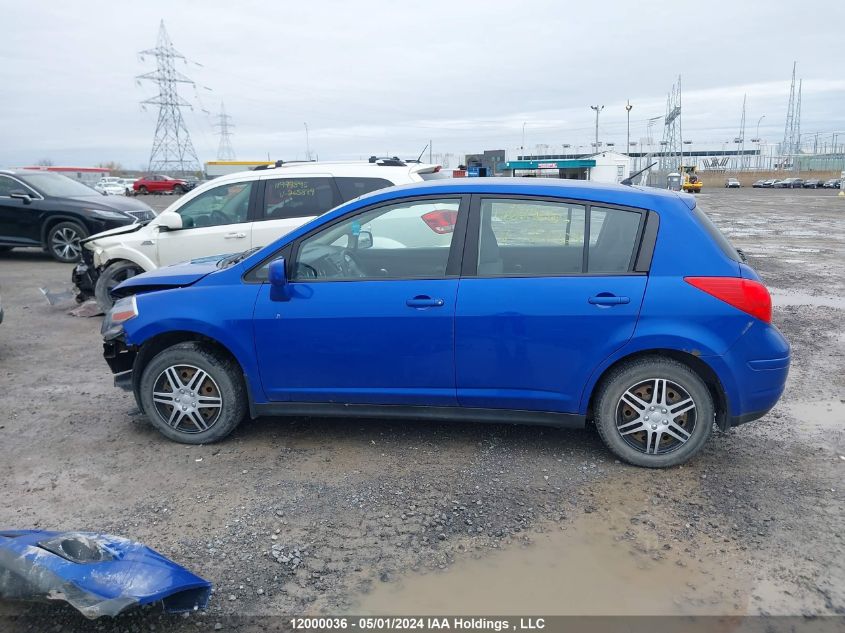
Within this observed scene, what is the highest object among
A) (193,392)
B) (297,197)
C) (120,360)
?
(297,197)

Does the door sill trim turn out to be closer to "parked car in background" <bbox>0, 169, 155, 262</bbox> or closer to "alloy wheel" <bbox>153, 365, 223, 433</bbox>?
"alloy wheel" <bbox>153, 365, 223, 433</bbox>

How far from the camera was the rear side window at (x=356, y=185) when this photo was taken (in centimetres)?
746

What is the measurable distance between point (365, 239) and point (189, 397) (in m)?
1.58

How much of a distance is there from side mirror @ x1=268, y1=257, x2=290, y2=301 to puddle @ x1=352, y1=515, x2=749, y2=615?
1946mm

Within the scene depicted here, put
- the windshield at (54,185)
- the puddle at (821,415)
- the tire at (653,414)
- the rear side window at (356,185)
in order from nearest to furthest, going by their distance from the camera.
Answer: the tire at (653,414)
the puddle at (821,415)
the rear side window at (356,185)
the windshield at (54,185)

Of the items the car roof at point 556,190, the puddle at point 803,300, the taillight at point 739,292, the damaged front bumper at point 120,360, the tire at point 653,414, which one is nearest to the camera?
the taillight at point 739,292

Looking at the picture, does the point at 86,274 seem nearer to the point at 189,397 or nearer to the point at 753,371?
the point at 189,397

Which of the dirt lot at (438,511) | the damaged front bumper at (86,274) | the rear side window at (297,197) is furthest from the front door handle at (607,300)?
the damaged front bumper at (86,274)

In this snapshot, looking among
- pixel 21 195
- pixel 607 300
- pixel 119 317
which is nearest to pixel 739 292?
pixel 607 300

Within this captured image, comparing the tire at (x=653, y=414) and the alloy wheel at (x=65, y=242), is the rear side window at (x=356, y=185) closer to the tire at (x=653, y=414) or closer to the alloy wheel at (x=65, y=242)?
the tire at (x=653, y=414)

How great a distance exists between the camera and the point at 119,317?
4.66 meters

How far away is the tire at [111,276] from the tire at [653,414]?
240 inches

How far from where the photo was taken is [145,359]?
4.69 meters

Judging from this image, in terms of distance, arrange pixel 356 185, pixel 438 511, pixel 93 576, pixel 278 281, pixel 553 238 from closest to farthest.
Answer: pixel 93 576, pixel 438 511, pixel 278 281, pixel 553 238, pixel 356 185
